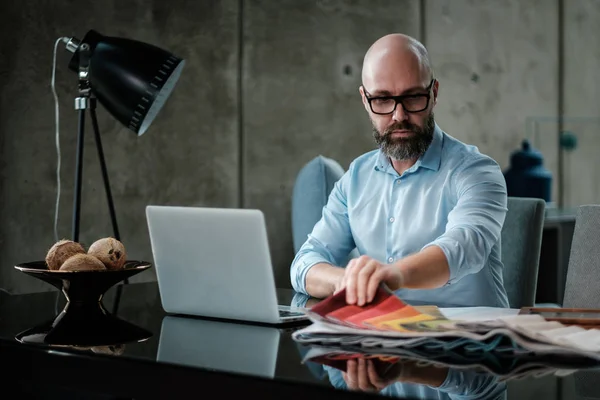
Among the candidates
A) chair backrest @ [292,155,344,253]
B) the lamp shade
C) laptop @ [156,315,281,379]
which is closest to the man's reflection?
laptop @ [156,315,281,379]

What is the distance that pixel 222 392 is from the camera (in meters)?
1.20

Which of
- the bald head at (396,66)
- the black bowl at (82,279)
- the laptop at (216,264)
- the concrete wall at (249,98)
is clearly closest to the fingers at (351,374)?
the laptop at (216,264)

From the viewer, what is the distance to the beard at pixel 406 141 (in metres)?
2.28

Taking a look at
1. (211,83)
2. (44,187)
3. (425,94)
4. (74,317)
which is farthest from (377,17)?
(74,317)

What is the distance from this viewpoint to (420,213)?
241cm

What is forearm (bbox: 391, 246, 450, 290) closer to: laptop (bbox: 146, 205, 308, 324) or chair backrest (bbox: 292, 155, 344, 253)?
laptop (bbox: 146, 205, 308, 324)

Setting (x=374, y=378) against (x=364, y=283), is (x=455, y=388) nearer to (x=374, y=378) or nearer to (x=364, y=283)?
(x=374, y=378)

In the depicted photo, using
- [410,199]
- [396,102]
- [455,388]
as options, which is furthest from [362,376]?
[410,199]

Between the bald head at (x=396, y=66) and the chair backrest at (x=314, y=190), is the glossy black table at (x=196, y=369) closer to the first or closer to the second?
the bald head at (x=396, y=66)

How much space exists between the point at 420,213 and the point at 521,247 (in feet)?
1.21

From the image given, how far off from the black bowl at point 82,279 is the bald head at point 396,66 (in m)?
0.82

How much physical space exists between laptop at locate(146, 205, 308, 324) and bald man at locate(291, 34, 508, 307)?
398 mm

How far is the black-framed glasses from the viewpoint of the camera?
7.32 ft

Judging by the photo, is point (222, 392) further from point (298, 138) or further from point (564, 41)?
point (564, 41)
